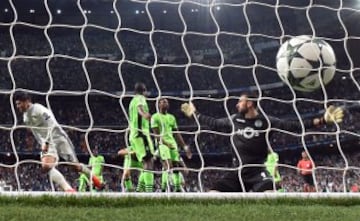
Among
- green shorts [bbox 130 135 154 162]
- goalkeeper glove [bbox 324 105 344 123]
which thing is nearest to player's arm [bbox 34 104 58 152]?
green shorts [bbox 130 135 154 162]

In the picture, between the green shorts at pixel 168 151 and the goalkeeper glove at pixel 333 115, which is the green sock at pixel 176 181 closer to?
the green shorts at pixel 168 151

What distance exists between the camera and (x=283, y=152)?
12.9 meters

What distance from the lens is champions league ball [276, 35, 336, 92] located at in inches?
129

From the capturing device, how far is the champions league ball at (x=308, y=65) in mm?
3277

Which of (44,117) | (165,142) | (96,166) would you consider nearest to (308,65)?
(165,142)

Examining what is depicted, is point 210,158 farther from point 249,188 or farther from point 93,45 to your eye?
point 249,188

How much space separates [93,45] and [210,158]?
16.3 ft

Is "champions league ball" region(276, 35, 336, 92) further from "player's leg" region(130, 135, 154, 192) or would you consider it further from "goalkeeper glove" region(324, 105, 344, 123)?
"player's leg" region(130, 135, 154, 192)

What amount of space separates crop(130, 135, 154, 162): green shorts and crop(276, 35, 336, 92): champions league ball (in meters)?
1.71

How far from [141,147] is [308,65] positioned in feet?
6.60

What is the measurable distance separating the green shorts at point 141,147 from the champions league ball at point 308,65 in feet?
5.60

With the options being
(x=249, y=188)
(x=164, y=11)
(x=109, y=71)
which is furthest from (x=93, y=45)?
(x=249, y=188)

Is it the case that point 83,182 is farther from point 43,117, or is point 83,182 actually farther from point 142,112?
point 43,117

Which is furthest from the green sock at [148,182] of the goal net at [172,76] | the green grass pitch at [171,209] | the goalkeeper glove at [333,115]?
the goal net at [172,76]
